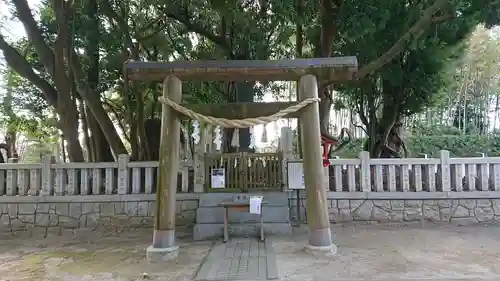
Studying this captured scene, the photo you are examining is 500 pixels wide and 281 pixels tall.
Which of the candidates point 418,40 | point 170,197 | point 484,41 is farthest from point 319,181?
point 484,41

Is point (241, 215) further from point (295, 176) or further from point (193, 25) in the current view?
point (193, 25)

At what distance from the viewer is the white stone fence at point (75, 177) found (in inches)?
282

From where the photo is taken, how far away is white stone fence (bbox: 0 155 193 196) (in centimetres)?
715

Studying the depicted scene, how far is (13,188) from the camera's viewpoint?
720 centimetres

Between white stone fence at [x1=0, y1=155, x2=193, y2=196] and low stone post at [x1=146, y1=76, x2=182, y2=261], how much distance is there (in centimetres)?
201

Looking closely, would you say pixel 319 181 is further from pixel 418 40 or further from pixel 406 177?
pixel 418 40

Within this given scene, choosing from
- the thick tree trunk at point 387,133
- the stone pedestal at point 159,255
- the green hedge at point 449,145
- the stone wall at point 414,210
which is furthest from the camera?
the green hedge at point 449,145

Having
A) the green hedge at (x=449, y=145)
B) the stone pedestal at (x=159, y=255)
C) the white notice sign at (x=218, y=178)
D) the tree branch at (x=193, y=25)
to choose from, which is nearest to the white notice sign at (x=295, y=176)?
the white notice sign at (x=218, y=178)

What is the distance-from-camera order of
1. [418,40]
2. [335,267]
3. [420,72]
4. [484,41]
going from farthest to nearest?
[484,41] → [420,72] → [418,40] → [335,267]

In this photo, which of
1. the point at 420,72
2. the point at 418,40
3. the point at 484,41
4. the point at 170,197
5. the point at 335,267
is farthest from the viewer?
→ the point at 484,41

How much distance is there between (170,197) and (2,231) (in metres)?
4.04

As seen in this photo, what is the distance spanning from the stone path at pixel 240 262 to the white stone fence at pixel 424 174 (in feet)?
7.22

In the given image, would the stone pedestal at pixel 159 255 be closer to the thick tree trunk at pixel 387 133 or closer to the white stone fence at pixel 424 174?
the white stone fence at pixel 424 174

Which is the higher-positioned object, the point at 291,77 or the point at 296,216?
the point at 291,77
